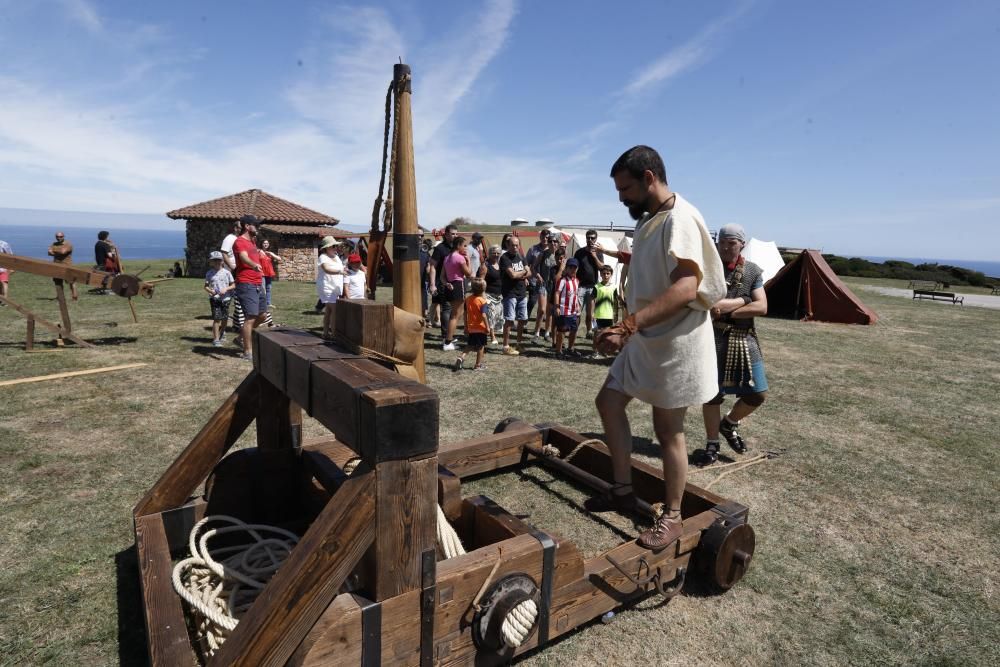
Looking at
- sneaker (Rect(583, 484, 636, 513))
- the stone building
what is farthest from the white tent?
the stone building

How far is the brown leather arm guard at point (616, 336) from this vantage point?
7.39 ft

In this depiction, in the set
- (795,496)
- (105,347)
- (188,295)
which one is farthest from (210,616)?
(188,295)

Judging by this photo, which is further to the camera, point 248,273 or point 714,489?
point 248,273

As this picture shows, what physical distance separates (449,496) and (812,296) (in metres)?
14.3

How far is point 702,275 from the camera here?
2256mm

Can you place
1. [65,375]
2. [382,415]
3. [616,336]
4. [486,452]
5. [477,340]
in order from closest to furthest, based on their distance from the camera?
[382,415], [616,336], [486,452], [65,375], [477,340]

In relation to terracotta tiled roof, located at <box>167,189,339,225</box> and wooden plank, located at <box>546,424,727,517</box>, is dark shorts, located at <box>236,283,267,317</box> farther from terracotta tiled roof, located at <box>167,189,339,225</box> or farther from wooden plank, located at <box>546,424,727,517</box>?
terracotta tiled roof, located at <box>167,189,339,225</box>

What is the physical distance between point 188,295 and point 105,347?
7450mm

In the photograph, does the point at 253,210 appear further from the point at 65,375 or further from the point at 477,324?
the point at 477,324

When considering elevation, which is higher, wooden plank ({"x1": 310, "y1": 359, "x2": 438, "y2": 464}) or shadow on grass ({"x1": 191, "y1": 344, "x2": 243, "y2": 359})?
wooden plank ({"x1": 310, "y1": 359, "x2": 438, "y2": 464})

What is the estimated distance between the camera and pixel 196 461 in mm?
2441

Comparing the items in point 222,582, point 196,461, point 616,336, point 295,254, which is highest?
point 295,254

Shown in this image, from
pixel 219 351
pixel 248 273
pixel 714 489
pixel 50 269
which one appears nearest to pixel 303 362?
pixel 714 489

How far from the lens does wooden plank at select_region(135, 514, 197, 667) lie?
1.64 meters
